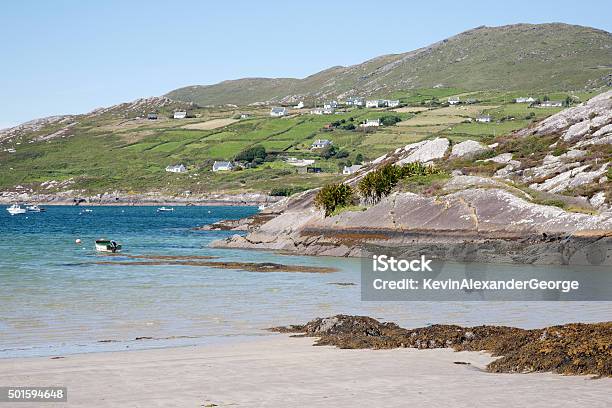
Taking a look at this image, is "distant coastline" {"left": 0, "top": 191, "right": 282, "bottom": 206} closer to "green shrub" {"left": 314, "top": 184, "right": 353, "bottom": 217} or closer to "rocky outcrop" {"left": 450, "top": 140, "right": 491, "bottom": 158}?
"rocky outcrop" {"left": 450, "top": 140, "right": 491, "bottom": 158}

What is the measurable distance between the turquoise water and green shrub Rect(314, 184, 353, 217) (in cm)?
1312

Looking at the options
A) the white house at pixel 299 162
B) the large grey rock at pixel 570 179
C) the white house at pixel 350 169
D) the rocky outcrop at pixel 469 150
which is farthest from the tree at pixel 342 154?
the large grey rock at pixel 570 179

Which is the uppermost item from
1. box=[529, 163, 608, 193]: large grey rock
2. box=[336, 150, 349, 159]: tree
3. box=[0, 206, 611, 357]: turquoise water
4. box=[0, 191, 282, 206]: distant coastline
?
box=[336, 150, 349, 159]: tree

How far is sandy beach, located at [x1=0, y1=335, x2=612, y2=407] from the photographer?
1585 centimetres

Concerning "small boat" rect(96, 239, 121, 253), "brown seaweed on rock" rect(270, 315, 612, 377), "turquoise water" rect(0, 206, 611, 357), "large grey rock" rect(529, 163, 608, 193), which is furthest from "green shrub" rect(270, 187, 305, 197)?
"brown seaweed on rock" rect(270, 315, 612, 377)

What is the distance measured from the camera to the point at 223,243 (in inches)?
3088

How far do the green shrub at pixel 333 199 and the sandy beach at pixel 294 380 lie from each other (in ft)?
171

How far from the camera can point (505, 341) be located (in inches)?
857

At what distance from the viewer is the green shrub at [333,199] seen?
75438 mm

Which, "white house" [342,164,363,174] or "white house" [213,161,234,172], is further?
"white house" [213,161,234,172]

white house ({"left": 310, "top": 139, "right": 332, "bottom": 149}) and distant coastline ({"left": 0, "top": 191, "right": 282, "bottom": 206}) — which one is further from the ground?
white house ({"left": 310, "top": 139, "right": 332, "bottom": 149})

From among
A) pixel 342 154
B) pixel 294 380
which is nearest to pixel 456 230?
pixel 294 380

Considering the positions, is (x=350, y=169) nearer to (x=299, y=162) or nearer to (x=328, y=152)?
(x=328, y=152)

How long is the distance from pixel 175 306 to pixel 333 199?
41736mm
